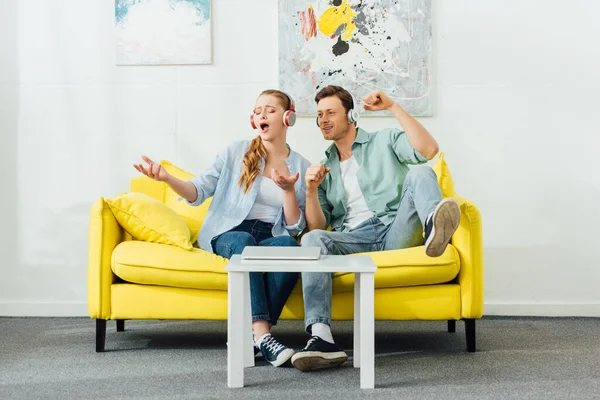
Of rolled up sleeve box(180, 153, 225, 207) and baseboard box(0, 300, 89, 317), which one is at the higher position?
rolled up sleeve box(180, 153, 225, 207)

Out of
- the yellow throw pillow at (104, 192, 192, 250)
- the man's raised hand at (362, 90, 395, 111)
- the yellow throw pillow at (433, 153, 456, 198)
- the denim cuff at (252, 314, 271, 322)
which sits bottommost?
the denim cuff at (252, 314, 271, 322)

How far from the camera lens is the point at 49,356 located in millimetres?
2783

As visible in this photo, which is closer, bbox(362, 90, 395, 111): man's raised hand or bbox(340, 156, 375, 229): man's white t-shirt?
bbox(362, 90, 395, 111): man's raised hand

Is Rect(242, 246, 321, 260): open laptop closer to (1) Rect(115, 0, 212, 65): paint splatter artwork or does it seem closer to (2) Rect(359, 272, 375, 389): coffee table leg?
(2) Rect(359, 272, 375, 389): coffee table leg

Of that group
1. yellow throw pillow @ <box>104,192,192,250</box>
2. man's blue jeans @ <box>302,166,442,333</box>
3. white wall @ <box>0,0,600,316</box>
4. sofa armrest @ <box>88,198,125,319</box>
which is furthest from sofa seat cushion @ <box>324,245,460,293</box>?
white wall @ <box>0,0,600,316</box>

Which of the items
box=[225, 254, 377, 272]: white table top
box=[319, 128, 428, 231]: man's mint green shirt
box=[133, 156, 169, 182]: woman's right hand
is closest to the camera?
box=[225, 254, 377, 272]: white table top

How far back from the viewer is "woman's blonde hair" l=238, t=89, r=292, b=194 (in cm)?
299

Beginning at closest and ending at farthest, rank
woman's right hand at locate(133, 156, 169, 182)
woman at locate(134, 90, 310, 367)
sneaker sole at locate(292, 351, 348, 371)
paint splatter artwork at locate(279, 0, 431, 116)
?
sneaker sole at locate(292, 351, 348, 371)
woman's right hand at locate(133, 156, 169, 182)
woman at locate(134, 90, 310, 367)
paint splatter artwork at locate(279, 0, 431, 116)

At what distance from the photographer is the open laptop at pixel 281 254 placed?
231cm

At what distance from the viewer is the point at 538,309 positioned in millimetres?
3766

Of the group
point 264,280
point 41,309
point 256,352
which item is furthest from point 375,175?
point 41,309

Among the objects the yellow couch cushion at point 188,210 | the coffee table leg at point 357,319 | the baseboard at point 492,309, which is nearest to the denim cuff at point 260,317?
the coffee table leg at point 357,319

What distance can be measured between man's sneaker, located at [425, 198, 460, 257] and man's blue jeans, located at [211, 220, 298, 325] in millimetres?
514

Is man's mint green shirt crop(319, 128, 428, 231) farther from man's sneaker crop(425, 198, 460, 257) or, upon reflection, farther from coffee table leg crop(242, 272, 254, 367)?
coffee table leg crop(242, 272, 254, 367)
